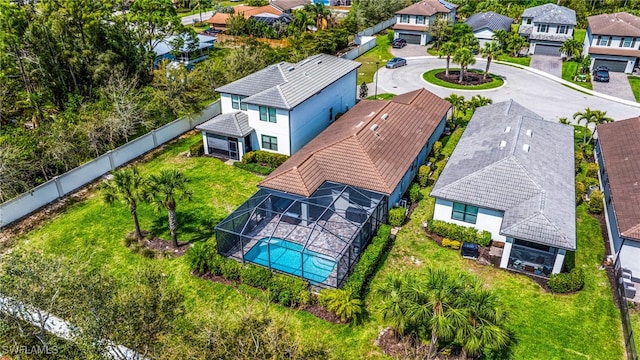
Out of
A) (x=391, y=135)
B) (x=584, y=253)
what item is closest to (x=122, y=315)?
(x=391, y=135)

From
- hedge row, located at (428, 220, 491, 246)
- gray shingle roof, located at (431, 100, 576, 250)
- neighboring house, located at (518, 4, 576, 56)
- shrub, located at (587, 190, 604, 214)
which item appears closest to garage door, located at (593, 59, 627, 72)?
neighboring house, located at (518, 4, 576, 56)

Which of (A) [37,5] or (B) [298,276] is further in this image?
(A) [37,5]

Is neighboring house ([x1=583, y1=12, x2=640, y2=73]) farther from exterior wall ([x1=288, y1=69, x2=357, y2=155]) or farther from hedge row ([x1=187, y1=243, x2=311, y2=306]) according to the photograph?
hedge row ([x1=187, y1=243, x2=311, y2=306])

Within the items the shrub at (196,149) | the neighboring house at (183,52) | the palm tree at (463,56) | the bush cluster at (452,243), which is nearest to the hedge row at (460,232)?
the bush cluster at (452,243)

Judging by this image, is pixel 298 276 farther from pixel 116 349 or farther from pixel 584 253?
pixel 584 253

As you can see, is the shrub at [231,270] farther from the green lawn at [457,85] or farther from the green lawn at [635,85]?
the green lawn at [635,85]

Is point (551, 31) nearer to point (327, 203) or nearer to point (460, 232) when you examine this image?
point (460, 232)
